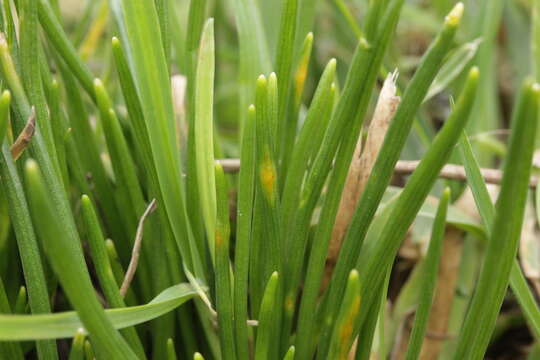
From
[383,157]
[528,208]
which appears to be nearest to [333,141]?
[383,157]

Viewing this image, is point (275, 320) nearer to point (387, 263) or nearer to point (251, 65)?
point (387, 263)

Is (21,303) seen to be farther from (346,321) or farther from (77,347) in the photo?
(346,321)

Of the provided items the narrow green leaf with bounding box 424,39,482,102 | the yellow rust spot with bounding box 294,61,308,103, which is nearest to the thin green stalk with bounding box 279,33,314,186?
the yellow rust spot with bounding box 294,61,308,103

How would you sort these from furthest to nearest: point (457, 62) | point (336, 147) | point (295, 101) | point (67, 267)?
point (457, 62)
point (295, 101)
point (336, 147)
point (67, 267)

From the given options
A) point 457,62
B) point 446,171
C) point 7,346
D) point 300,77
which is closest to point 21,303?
point 7,346

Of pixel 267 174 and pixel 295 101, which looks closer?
pixel 267 174

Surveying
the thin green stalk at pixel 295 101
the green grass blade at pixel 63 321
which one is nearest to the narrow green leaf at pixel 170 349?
the green grass blade at pixel 63 321

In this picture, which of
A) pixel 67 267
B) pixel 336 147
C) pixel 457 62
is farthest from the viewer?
pixel 457 62
